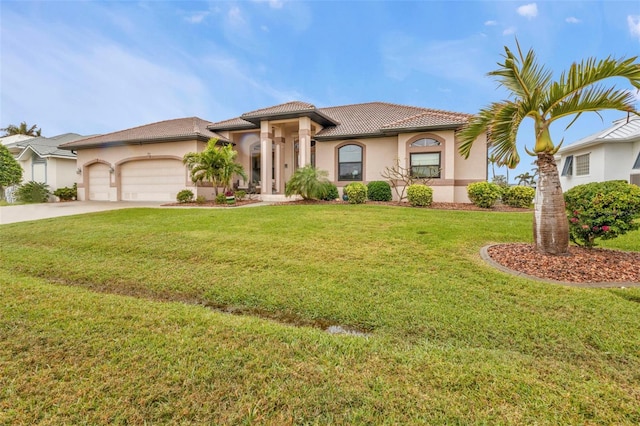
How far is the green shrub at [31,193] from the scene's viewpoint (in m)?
20.8

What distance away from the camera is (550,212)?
17.5ft

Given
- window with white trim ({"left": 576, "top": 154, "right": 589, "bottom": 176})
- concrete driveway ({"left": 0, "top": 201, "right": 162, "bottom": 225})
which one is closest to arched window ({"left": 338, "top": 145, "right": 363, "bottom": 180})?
concrete driveway ({"left": 0, "top": 201, "right": 162, "bottom": 225})

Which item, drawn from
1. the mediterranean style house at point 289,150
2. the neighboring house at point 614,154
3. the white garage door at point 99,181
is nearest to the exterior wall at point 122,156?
the mediterranean style house at point 289,150

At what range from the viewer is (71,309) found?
385 cm

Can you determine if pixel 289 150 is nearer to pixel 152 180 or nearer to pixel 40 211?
pixel 152 180

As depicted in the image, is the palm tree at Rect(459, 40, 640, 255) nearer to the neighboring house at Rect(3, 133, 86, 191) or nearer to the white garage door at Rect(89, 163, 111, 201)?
the white garage door at Rect(89, 163, 111, 201)

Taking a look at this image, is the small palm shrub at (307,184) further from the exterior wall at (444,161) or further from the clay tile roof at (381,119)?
the clay tile roof at (381,119)

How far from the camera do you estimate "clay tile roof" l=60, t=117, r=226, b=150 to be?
1823cm

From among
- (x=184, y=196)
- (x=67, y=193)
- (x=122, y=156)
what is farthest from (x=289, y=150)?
(x=67, y=193)

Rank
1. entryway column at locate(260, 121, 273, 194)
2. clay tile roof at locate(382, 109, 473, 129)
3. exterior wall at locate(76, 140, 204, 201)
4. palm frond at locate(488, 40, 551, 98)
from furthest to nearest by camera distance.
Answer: exterior wall at locate(76, 140, 204, 201) < entryway column at locate(260, 121, 273, 194) < clay tile roof at locate(382, 109, 473, 129) < palm frond at locate(488, 40, 551, 98)

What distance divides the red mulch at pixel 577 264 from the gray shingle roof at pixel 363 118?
1041cm

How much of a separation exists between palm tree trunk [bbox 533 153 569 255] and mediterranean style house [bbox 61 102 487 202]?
10.4 meters

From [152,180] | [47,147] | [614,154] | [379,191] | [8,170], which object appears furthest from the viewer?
[47,147]

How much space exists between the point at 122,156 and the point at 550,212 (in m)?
22.9
